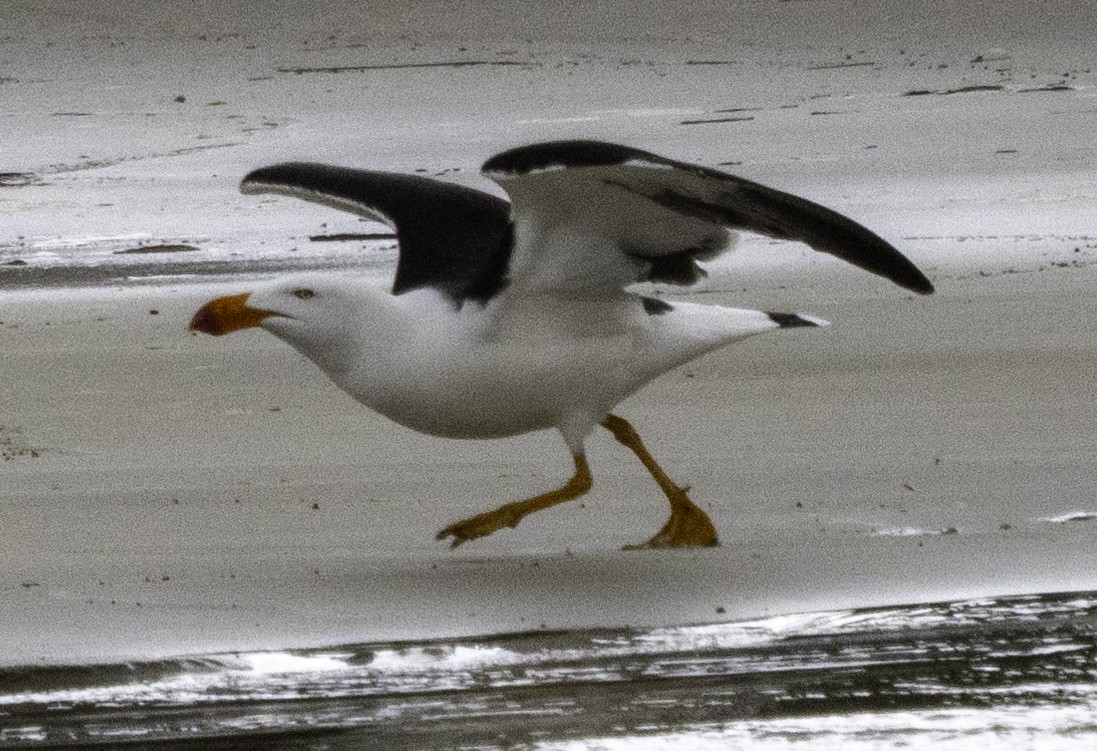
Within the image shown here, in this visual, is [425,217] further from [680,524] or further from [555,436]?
[680,524]

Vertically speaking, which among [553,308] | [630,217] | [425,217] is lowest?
[553,308]

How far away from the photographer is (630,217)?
23.8 feet

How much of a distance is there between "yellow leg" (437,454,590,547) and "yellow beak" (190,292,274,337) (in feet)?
2.94

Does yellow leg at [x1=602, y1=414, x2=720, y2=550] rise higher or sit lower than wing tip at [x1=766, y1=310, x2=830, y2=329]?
lower

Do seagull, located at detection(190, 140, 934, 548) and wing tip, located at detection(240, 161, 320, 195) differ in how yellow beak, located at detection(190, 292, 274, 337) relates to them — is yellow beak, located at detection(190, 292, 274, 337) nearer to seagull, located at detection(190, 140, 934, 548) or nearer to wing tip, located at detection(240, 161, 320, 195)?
seagull, located at detection(190, 140, 934, 548)

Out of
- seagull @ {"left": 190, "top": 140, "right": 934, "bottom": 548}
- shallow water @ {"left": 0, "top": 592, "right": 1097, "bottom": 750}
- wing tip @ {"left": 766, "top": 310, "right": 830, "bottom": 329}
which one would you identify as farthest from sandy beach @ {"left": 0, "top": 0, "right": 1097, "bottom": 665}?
wing tip @ {"left": 766, "top": 310, "right": 830, "bottom": 329}

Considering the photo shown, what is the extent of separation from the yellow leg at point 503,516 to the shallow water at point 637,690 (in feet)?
2.73

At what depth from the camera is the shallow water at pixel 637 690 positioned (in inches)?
214

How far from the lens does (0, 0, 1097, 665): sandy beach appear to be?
678 cm

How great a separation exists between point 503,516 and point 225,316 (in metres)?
1.07

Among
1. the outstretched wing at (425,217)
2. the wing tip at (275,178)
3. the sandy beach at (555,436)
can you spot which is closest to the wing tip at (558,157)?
the outstretched wing at (425,217)

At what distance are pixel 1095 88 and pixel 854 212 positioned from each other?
649cm

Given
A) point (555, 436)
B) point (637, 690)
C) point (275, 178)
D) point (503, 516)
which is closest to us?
point (637, 690)

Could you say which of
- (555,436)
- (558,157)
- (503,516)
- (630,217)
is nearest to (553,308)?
(630,217)
